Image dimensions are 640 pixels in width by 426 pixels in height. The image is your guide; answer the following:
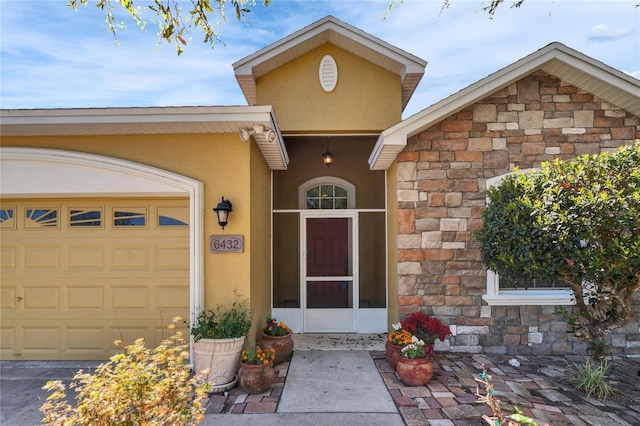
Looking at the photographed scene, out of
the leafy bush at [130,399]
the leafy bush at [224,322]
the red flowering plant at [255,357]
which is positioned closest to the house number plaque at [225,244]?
the leafy bush at [224,322]

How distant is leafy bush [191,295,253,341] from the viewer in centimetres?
392

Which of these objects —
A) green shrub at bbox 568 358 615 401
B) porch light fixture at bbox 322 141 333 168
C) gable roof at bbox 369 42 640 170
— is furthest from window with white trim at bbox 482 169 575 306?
porch light fixture at bbox 322 141 333 168

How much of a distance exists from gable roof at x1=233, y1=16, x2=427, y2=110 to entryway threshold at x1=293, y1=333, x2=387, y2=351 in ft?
16.3

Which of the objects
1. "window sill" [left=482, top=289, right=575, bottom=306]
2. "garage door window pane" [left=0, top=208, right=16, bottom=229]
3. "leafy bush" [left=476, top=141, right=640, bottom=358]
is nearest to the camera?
"leafy bush" [left=476, top=141, right=640, bottom=358]

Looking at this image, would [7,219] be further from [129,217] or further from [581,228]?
[581,228]

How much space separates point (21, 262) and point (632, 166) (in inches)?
318

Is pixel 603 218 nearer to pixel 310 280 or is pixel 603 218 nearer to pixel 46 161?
pixel 310 280

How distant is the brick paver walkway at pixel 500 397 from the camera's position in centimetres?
324

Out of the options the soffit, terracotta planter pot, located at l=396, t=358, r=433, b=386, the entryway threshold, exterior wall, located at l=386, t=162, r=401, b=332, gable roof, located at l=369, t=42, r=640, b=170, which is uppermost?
gable roof, located at l=369, t=42, r=640, b=170

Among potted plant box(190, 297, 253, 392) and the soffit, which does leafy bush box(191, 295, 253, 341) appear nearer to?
potted plant box(190, 297, 253, 392)

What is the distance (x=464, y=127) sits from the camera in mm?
5066

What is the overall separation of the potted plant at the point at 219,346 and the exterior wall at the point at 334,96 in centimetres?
363

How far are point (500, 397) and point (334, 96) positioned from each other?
534 cm

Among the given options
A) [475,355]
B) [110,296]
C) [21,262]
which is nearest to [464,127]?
[475,355]
